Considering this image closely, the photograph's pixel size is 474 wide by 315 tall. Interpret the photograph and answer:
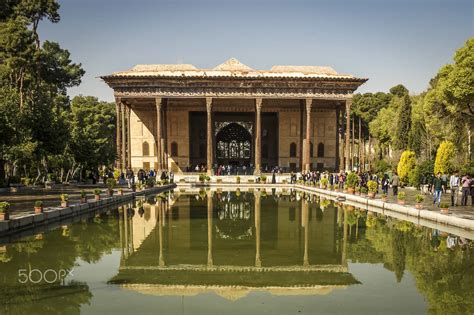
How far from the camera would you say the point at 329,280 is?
7.52 meters

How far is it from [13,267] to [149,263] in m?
2.33

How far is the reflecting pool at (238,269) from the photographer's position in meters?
6.20

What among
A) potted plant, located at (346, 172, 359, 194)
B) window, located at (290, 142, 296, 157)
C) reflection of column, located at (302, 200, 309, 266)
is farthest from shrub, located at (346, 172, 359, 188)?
window, located at (290, 142, 296, 157)

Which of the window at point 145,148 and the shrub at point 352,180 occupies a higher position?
the window at point 145,148

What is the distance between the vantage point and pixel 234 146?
5541 cm

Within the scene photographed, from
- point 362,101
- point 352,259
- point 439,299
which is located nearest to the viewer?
point 439,299

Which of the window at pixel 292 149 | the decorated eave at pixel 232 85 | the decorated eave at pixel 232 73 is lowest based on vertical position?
the window at pixel 292 149

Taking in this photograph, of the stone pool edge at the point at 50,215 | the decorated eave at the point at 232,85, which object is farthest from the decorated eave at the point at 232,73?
the stone pool edge at the point at 50,215

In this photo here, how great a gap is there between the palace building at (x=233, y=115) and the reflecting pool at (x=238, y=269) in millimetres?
31154

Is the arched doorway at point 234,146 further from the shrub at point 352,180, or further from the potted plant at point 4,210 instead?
the potted plant at point 4,210

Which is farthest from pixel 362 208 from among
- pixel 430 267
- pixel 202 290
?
pixel 202 290

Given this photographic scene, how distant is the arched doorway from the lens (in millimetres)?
54719

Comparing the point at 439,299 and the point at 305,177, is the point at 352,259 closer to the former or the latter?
the point at 439,299

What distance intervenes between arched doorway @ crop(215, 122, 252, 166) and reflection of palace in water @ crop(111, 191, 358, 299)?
38583 mm
